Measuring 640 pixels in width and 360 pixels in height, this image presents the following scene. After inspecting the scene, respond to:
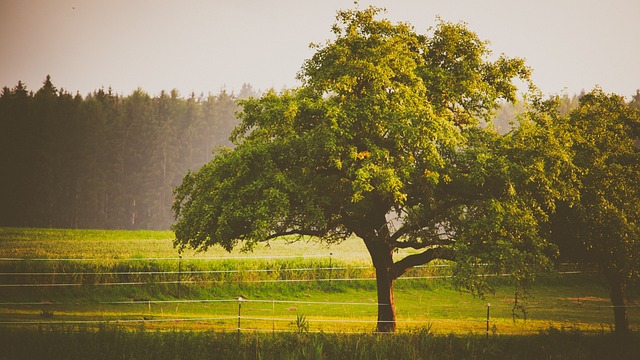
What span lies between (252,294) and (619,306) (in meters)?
21.6

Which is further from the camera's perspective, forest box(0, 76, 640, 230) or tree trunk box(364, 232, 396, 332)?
forest box(0, 76, 640, 230)

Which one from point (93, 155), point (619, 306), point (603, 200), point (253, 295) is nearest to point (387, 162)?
point (603, 200)

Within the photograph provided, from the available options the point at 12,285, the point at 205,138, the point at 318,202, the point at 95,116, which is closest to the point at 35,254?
the point at 12,285

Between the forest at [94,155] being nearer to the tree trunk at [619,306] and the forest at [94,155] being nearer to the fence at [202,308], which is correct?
the fence at [202,308]

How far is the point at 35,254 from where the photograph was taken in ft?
121

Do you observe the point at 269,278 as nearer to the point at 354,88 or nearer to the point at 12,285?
the point at 12,285

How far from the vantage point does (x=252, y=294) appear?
34406mm

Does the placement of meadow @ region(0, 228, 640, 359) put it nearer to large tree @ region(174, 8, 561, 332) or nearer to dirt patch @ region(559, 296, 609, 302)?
dirt patch @ region(559, 296, 609, 302)

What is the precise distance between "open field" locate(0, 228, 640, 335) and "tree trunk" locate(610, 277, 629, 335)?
1419 mm

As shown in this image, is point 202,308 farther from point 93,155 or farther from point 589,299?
point 93,155

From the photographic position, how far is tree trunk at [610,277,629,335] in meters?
23.7

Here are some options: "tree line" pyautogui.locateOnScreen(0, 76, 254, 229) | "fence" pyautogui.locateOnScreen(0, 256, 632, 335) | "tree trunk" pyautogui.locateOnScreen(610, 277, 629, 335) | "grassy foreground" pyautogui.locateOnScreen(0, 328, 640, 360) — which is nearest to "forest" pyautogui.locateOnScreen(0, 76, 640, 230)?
"tree line" pyautogui.locateOnScreen(0, 76, 254, 229)

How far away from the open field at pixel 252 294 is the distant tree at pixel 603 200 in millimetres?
4451

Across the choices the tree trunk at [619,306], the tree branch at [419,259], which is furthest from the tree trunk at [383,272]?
the tree trunk at [619,306]
